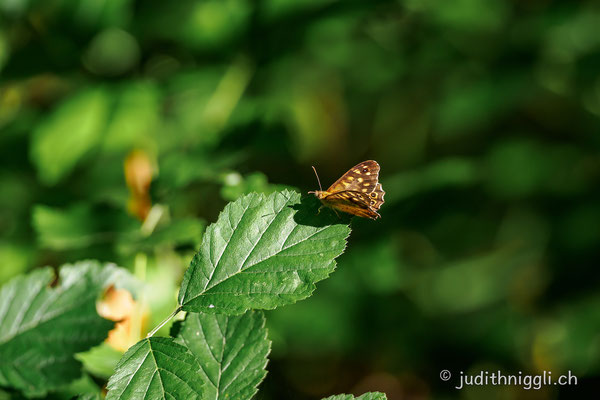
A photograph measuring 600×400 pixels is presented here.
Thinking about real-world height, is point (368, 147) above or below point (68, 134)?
below

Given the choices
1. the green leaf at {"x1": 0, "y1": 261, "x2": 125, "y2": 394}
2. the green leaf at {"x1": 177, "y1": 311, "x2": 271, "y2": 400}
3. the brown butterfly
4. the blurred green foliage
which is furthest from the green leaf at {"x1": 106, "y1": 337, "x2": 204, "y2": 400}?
the blurred green foliage

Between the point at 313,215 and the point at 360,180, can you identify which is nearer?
the point at 313,215

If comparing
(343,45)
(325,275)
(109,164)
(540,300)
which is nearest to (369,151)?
(343,45)

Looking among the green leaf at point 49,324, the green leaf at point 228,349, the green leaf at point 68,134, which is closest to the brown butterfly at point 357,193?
the green leaf at point 228,349

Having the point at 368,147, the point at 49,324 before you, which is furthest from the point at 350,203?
the point at 368,147

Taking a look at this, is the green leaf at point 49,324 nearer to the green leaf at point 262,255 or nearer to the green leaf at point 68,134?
the green leaf at point 262,255

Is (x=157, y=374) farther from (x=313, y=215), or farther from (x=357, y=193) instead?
(x=357, y=193)

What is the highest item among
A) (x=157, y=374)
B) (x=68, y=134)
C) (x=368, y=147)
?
(x=157, y=374)
